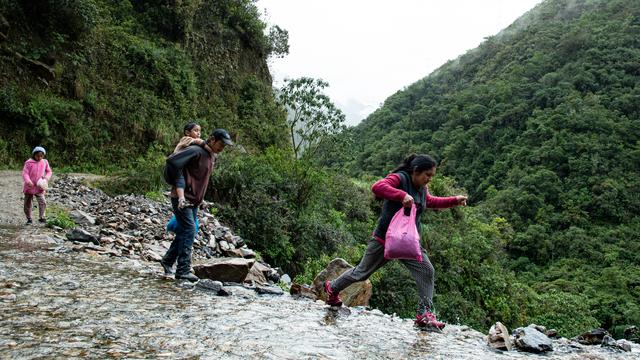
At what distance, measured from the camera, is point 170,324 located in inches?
164

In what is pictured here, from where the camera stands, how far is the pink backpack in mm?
4852

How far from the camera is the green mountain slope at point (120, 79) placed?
18.0 metres

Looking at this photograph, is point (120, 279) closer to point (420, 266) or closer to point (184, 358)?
point (184, 358)

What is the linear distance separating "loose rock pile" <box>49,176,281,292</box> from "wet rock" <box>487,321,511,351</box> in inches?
149

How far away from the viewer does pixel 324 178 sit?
1853 centimetres

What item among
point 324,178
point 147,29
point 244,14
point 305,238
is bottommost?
point 305,238

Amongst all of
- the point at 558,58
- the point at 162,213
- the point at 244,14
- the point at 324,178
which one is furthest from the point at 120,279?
the point at 558,58

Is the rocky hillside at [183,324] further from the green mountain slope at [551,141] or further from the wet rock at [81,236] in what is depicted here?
the green mountain slope at [551,141]

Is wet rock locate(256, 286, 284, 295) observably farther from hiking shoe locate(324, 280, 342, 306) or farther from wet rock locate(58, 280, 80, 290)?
wet rock locate(58, 280, 80, 290)

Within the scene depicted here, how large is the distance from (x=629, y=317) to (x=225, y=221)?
1407 inches

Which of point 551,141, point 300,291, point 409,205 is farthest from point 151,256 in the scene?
point 551,141

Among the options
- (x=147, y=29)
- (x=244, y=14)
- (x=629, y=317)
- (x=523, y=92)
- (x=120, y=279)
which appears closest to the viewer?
(x=120, y=279)

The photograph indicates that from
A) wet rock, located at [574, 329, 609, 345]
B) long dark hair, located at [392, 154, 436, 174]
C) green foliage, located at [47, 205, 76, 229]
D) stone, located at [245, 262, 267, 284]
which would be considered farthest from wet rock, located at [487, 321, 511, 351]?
green foliage, located at [47, 205, 76, 229]

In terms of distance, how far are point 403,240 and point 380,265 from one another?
64 centimetres
